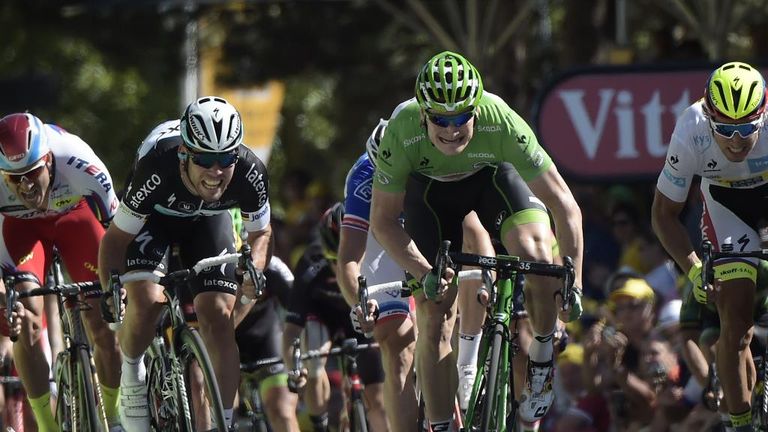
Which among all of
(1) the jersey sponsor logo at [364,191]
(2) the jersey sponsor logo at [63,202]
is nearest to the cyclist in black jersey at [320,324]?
(1) the jersey sponsor logo at [364,191]

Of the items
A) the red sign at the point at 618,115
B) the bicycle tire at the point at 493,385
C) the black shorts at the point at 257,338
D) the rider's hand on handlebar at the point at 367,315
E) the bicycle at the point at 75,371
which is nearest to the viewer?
the bicycle tire at the point at 493,385

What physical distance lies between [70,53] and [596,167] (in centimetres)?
1371

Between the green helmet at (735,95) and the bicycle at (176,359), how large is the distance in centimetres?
258

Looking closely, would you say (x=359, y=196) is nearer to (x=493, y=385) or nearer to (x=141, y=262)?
(x=141, y=262)

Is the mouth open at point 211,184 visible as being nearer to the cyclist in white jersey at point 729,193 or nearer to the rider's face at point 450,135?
the rider's face at point 450,135

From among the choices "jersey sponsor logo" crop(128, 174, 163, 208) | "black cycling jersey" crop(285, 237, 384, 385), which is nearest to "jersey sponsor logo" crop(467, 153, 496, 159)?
"jersey sponsor logo" crop(128, 174, 163, 208)

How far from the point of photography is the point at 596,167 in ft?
48.2

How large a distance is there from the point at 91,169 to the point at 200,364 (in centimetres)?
182

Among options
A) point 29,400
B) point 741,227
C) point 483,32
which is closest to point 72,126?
point 483,32

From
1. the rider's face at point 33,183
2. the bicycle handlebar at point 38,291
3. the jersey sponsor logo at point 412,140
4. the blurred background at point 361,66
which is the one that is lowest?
the bicycle handlebar at point 38,291

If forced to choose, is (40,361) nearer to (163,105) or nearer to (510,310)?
(510,310)

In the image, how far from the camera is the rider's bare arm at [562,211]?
902 cm

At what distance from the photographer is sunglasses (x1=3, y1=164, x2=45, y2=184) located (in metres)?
9.91

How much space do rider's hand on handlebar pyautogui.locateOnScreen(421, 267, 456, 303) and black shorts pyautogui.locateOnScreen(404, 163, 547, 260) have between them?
38.4 inches
